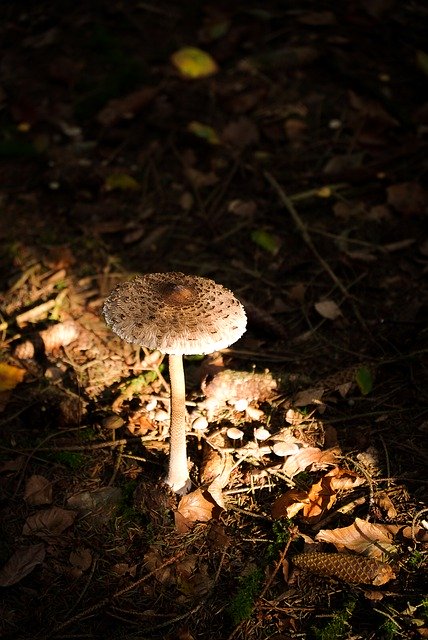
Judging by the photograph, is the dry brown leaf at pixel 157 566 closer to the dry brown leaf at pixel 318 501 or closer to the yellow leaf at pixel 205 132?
the dry brown leaf at pixel 318 501

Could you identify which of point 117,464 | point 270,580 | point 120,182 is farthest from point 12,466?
point 120,182

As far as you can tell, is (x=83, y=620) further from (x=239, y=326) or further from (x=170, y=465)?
(x=239, y=326)

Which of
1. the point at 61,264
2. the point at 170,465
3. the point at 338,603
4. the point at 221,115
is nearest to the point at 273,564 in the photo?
the point at 338,603

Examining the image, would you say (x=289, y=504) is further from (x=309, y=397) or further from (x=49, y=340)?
(x=49, y=340)

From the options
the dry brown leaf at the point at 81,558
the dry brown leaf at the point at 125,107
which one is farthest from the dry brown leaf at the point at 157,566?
the dry brown leaf at the point at 125,107

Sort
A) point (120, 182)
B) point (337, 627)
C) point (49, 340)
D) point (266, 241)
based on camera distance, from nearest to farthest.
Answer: point (337, 627) < point (49, 340) < point (266, 241) < point (120, 182)

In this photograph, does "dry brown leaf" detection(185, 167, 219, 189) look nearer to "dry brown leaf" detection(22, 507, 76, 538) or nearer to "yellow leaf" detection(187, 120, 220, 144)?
"yellow leaf" detection(187, 120, 220, 144)
